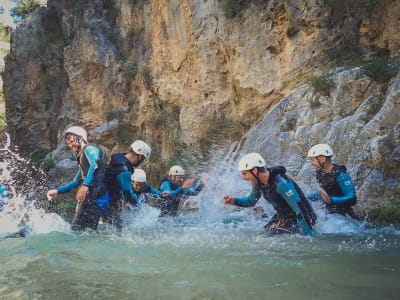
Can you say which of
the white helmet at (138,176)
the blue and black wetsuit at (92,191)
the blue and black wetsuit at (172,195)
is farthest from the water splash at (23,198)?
the blue and black wetsuit at (172,195)

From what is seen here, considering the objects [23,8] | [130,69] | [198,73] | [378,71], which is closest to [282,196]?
[378,71]

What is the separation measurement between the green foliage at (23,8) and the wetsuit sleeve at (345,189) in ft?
75.7

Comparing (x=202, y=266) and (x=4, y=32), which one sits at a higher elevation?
(x=4, y=32)

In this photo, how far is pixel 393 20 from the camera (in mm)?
9727

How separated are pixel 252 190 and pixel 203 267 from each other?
2428 mm

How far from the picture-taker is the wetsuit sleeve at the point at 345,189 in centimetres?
639

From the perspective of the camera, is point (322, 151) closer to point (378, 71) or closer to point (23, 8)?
point (378, 71)

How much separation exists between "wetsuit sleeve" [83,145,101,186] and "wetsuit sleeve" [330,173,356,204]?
11.4 ft

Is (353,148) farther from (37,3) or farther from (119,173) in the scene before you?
(37,3)

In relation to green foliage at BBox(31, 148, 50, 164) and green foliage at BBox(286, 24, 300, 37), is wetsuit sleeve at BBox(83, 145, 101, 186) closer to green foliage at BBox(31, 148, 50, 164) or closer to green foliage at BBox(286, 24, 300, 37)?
green foliage at BBox(286, 24, 300, 37)

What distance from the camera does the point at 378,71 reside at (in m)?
9.06

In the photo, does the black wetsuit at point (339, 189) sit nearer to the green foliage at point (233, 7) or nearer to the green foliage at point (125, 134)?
the green foliage at point (233, 7)

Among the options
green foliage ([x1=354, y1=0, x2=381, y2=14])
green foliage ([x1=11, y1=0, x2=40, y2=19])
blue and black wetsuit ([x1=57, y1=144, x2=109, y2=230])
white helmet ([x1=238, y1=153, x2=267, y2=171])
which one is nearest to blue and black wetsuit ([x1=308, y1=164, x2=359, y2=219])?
white helmet ([x1=238, y1=153, x2=267, y2=171])

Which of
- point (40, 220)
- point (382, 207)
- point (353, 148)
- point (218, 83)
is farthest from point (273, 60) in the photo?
point (40, 220)
